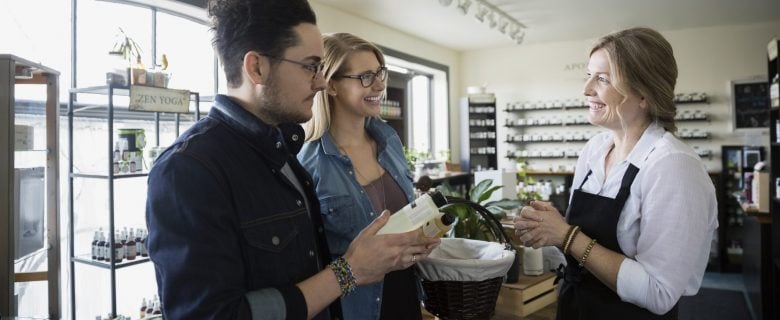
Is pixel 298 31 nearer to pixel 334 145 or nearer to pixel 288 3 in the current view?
pixel 288 3

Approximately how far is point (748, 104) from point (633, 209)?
757 cm

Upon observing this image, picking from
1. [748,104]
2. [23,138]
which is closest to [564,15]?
[748,104]

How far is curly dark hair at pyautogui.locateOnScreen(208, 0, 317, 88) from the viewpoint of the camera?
3.63 feet

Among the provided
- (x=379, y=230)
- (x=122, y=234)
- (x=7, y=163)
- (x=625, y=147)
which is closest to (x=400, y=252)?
(x=379, y=230)

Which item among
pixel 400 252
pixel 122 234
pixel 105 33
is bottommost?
pixel 122 234

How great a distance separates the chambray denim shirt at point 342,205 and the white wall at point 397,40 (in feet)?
15.0

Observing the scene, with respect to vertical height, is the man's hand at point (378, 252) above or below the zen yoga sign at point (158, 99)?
below

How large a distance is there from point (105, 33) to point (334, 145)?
11.8ft

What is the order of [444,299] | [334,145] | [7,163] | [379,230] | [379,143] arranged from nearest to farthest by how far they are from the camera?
1. [379,230]
2. [444,299]
3. [334,145]
4. [379,143]
5. [7,163]

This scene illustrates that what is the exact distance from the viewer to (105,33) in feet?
14.3

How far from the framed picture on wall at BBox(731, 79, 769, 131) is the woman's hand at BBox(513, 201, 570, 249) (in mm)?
7447

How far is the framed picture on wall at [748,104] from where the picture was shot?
738 cm

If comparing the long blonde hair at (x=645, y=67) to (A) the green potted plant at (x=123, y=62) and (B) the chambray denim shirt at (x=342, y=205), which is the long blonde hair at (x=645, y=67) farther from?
(A) the green potted plant at (x=123, y=62)

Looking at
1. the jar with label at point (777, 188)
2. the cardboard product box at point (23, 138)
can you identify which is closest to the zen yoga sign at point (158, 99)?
the cardboard product box at point (23, 138)
